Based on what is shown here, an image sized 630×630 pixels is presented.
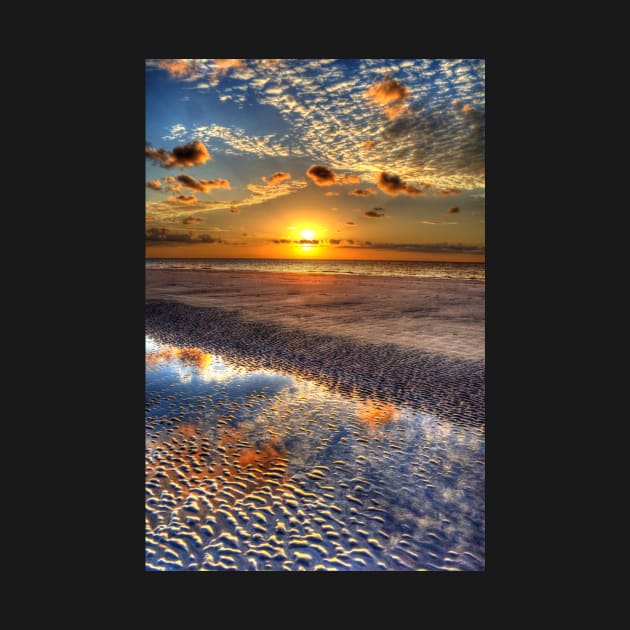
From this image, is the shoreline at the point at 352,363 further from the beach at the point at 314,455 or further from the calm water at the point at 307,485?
the calm water at the point at 307,485

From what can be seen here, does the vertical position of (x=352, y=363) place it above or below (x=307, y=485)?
above

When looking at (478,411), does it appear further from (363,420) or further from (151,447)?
(151,447)

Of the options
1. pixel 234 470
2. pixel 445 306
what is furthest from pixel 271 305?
pixel 234 470

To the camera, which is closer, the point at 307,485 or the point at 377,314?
the point at 307,485

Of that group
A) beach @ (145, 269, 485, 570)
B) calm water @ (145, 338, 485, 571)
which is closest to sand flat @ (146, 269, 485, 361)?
beach @ (145, 269, 485, 570)

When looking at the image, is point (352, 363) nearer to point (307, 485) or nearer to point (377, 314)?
point (307, 485)

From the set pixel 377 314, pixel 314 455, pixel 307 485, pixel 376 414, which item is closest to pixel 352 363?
pixel 376 414

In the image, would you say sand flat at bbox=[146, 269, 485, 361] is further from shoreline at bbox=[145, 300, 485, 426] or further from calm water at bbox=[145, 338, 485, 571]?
calm water at bbox=[145, 338, 485, 571]
